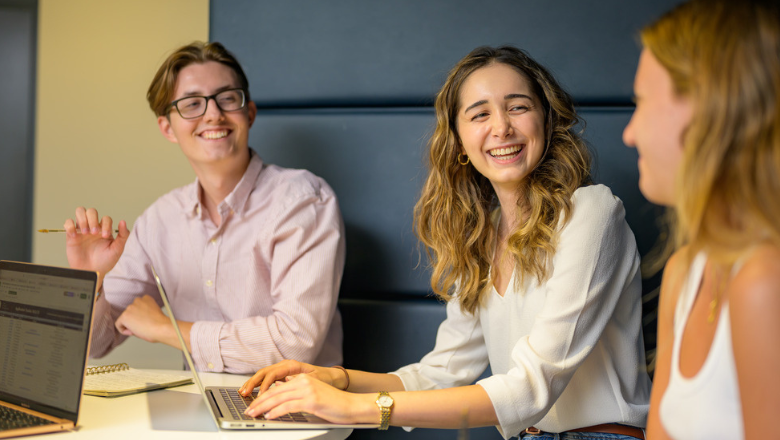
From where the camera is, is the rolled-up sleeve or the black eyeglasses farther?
the black eyeglasses

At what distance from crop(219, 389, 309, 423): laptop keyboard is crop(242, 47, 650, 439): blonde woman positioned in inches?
0.7

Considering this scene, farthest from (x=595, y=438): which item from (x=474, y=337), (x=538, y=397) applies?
(x=474, y=337)

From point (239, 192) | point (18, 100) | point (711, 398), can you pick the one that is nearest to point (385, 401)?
point (711, 398)

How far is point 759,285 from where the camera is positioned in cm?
65

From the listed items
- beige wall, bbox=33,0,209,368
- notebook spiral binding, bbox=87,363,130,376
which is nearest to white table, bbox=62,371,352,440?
notebook spiral binding, bbox=87,363,130,376

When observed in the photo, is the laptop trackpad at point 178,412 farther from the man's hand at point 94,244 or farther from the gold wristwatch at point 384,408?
the man's hand at point 94,244

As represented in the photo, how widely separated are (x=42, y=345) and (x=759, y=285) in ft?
3.22

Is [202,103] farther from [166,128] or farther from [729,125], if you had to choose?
[729,125]

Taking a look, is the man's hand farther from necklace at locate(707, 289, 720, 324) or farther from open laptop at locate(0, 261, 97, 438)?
necklace at locate(707, 289, 720, 324)

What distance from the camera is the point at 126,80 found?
2197 millimetres

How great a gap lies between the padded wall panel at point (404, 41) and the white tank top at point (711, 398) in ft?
3.49

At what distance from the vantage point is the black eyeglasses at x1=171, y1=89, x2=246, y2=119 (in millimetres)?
1689

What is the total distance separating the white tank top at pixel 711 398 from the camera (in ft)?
2.22

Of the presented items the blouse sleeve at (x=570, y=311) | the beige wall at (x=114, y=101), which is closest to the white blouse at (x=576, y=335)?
the blouse sleeve at (x=570, y=311)
